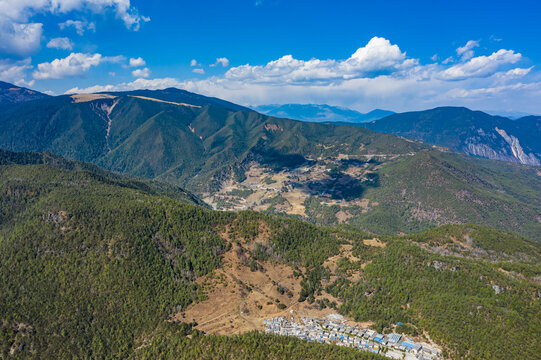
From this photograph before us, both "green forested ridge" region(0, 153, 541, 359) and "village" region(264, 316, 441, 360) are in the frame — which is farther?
"green forested ridge" region(0, 153, 541, 359)

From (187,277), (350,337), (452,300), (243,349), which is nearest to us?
(243,349)

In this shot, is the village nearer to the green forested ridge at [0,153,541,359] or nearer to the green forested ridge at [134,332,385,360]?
the green forested ridge at [0,153,541,359]

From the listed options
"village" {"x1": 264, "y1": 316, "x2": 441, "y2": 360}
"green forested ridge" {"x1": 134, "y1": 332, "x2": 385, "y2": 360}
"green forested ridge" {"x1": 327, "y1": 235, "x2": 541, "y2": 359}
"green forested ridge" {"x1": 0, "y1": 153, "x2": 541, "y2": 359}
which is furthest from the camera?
"green forested ridge" {"x1": 0, "y1": 153, "x2": 541, "y2": 359}

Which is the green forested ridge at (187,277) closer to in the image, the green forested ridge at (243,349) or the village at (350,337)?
the green forested ridge at (243,349)

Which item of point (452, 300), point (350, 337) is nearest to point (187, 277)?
point (350, 337)

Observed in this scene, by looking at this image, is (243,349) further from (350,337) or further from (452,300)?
(452,300)

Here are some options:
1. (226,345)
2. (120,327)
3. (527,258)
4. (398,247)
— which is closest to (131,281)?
(120,327)

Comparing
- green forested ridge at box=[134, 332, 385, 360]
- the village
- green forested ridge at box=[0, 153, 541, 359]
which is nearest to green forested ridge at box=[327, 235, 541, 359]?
green forested ridge at box=[0, 153, 541, 359]
